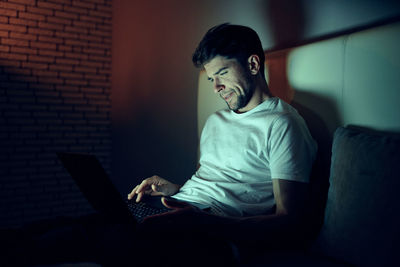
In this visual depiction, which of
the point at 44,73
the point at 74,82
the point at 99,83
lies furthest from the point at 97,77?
the point at 44,73

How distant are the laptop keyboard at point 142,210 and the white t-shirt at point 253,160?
14cm

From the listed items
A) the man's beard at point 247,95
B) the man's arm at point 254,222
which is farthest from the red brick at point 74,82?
the man's arm at point 254,222

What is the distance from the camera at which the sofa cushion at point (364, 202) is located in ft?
2.98

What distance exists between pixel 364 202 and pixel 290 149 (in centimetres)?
32

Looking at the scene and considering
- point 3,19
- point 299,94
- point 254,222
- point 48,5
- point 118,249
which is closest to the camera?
point 118,249

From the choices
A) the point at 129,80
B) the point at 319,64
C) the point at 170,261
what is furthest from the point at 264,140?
the point at 129,80

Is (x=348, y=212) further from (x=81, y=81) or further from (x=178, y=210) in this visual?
(x=81, y=81)

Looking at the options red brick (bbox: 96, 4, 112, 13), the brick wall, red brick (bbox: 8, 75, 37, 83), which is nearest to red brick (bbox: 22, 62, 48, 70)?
the brick wall

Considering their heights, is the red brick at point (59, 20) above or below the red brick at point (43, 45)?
above

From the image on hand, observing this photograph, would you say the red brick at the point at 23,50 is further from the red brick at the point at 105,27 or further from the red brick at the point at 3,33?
the red brick at the point at 105,27

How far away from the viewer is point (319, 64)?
54.9 inches

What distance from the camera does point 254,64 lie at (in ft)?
5.09

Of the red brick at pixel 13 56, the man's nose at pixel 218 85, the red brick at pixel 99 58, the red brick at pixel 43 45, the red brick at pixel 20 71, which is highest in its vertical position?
the red brick at pixel 43 45

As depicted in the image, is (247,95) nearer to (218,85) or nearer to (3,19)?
(218,85)
